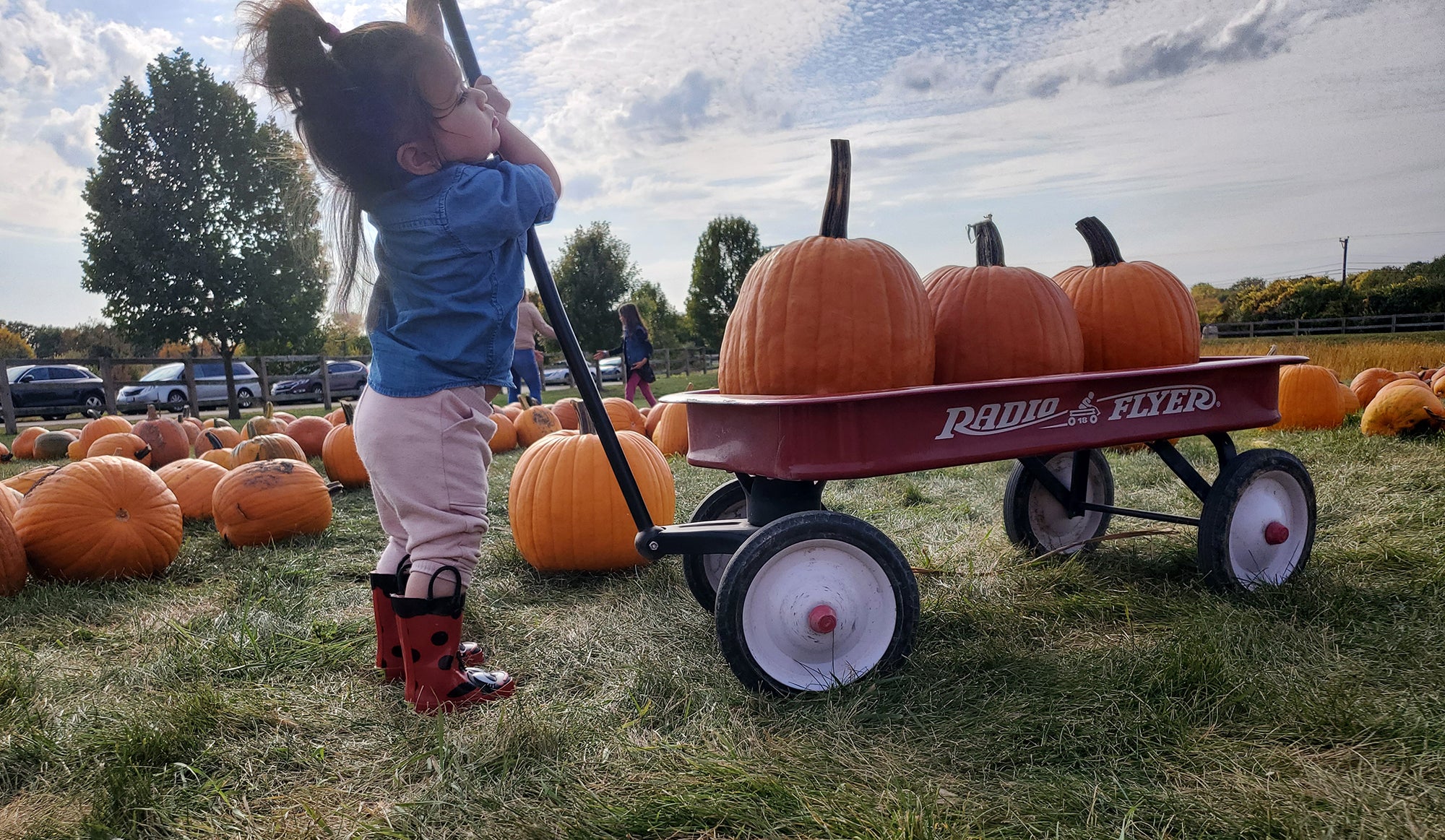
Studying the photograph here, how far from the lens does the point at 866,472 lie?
213cm

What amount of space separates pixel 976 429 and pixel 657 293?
5307 centimetres

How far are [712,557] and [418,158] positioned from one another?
4.86 ft

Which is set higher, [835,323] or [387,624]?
[835,323]

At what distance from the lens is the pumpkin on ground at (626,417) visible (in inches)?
302

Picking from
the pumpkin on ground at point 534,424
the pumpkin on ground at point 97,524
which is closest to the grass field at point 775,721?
the pumpkin on ground at point 97,524

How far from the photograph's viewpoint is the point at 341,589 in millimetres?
3438

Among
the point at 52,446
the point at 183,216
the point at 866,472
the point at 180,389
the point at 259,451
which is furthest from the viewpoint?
the point at 180,389

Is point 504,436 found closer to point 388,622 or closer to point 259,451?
point 259,451

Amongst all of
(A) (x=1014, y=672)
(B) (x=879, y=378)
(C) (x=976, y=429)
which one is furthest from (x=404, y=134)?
(A) (x=1014, y=672)

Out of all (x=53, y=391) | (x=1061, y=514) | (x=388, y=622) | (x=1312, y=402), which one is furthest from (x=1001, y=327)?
(x=53, y=391)

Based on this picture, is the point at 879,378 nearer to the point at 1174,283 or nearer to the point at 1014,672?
the point at 1014,672

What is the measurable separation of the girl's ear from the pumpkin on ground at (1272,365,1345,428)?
6.48 meters

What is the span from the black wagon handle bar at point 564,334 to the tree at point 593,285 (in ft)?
135

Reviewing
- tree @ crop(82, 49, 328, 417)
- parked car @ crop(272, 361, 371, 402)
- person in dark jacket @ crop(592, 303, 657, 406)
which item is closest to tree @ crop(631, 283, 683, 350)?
parked car @ crop(272, 361, 371, 402)
